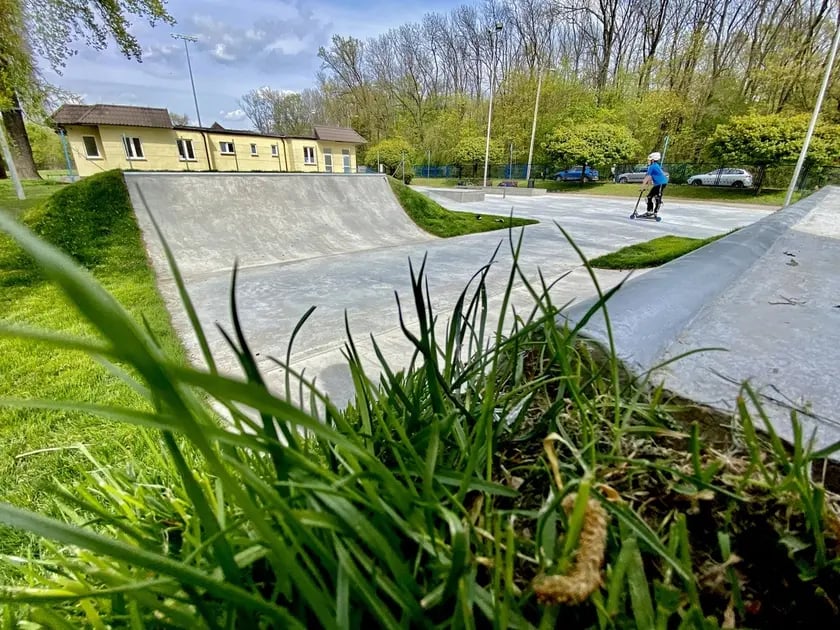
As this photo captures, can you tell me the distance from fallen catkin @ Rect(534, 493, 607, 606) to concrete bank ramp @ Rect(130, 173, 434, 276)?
248 inches

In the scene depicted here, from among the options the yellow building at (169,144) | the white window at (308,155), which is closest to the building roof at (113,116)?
the yellow building at (169,144)

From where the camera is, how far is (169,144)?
23453 millimetres

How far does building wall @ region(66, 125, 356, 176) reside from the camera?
70.9ft

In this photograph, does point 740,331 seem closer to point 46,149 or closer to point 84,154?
point 84,154

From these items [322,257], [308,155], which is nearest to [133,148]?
[308,155]

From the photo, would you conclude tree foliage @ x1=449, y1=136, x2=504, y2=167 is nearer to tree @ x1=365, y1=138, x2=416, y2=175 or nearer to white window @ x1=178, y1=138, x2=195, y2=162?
tree @ x1=365, y1=138, x2=416, y2=175

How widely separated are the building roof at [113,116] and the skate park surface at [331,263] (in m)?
20.0

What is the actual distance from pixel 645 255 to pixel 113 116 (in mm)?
27098

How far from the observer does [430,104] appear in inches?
1438

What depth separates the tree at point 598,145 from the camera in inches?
947

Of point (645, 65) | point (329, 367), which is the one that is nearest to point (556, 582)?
point (329, 367)

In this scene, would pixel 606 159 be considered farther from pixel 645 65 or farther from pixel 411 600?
pixel 411 600

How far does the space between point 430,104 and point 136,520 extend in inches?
1609

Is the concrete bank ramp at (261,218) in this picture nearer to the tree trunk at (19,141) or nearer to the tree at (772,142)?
the tree trunk at (19,141)
